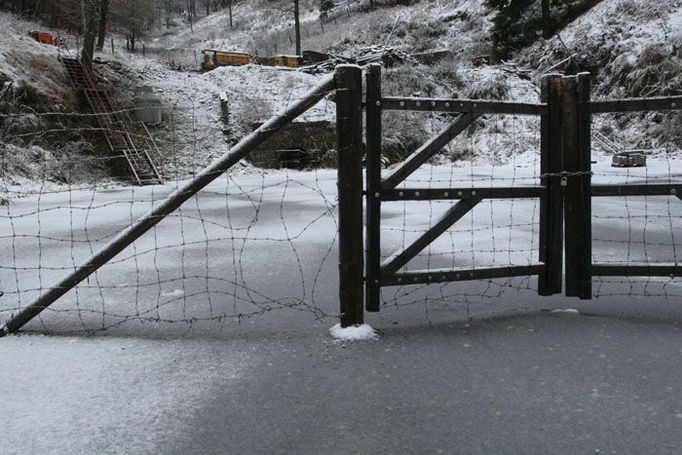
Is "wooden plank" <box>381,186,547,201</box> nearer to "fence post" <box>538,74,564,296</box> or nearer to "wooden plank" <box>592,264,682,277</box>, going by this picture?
"fence post" <box>538,74,564,296</box>

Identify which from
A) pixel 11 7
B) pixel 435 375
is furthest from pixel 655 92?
pixel 11 7

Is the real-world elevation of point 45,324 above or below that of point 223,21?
below

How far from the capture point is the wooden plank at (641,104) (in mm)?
4398

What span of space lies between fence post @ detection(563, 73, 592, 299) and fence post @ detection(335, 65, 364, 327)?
5.65 feet

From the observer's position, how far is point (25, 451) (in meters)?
2.67

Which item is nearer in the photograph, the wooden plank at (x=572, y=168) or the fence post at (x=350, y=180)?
the fence post at (x=350, y=180)

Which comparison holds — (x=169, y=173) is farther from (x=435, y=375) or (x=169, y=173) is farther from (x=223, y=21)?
(x=223, y=21)

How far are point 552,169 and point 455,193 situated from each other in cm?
87

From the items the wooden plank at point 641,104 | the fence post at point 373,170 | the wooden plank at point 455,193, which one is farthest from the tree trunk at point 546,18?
the fence post at point 373,170

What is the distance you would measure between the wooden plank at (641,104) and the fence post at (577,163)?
0.12m

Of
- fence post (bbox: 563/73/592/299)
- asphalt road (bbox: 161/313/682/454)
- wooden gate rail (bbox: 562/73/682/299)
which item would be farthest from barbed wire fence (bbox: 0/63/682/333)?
asphalt road (bbox: 161/313/682/454)

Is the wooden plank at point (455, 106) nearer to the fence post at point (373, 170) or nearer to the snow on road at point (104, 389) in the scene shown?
the fence post at point (373, 170)

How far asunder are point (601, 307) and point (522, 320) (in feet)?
2.68

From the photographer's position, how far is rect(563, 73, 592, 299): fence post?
14.6 feet
